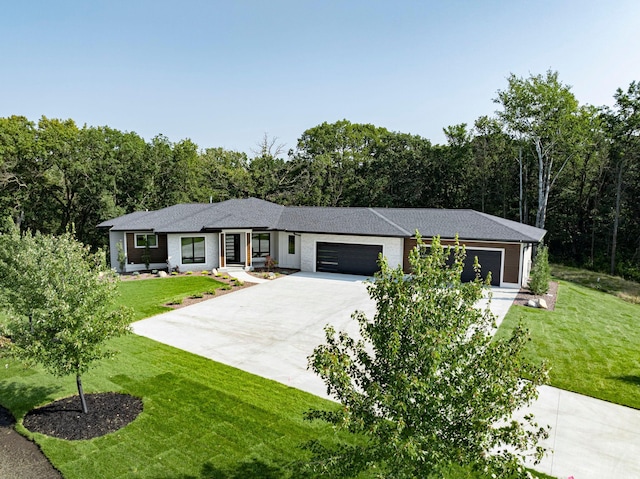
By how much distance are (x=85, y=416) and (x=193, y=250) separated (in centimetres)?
1622

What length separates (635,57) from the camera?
736 inches

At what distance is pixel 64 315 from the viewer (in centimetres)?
695

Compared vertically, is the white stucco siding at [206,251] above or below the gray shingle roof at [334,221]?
below

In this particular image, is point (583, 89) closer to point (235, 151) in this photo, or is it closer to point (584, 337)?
point (584, 337)

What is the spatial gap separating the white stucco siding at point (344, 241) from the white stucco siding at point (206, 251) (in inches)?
207

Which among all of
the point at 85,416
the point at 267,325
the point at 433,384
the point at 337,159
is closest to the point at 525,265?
the point at 267,325

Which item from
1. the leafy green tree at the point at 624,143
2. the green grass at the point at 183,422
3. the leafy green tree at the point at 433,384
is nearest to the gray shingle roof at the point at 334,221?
the green grass at the point at 183,422

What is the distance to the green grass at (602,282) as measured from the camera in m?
23.3

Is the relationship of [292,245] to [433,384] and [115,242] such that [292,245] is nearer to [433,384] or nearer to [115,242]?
[115,242]

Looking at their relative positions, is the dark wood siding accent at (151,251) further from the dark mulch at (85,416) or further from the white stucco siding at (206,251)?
the dark mulch at (85,416)

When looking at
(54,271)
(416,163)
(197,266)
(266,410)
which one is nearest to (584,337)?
(266,410)

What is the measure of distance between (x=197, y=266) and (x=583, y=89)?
3141 cm

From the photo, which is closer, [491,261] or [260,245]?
[491,261]

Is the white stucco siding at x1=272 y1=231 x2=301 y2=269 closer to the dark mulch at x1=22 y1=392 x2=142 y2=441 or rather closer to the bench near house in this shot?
the bench near house
